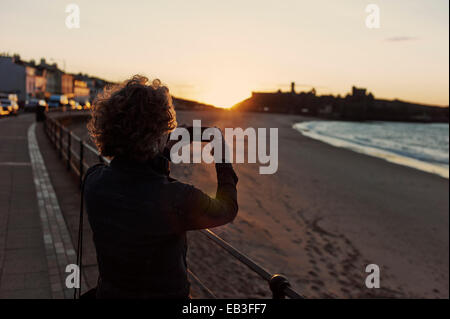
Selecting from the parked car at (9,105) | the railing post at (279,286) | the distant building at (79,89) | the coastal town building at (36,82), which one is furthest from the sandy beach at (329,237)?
the distant building at (79,89)

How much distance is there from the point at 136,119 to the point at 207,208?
1.42ft

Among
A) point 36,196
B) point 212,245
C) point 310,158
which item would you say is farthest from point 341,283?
point 310,158

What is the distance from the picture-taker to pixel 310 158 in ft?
83.3

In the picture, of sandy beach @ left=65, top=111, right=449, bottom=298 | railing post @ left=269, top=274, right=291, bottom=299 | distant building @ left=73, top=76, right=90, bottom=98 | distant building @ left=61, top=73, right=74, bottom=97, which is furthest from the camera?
distant building @ left=73, top=76, right=90, bottom=98

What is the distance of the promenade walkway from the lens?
429cm

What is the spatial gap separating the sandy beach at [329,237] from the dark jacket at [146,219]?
992 mm

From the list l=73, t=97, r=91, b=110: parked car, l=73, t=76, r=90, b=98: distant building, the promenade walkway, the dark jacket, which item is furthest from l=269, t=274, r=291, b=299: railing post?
l=73, t=76, r=90, b=98: distant building

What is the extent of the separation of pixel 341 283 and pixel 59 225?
5518mm

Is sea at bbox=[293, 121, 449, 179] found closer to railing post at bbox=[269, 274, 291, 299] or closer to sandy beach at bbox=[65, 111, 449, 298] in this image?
sandy beach at bbox=[65, 111, 449, 298]

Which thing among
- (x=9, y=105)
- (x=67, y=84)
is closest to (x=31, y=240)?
(x=9, y=105)

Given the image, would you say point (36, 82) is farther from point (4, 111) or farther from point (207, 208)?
point (207, 208)

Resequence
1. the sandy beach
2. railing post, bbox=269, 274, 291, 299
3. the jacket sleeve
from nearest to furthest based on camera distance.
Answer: the jacket sleeve → railing post, bbox=269, 274, 291, 299 → the sandy beach

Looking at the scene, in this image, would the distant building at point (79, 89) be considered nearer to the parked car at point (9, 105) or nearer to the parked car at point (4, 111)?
the parked car at point (9, 105)

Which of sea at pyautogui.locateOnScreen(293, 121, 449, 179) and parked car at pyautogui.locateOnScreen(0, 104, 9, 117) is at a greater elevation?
parked car at pyautogui.locateOnScreen(0, 104, 9, 117)
